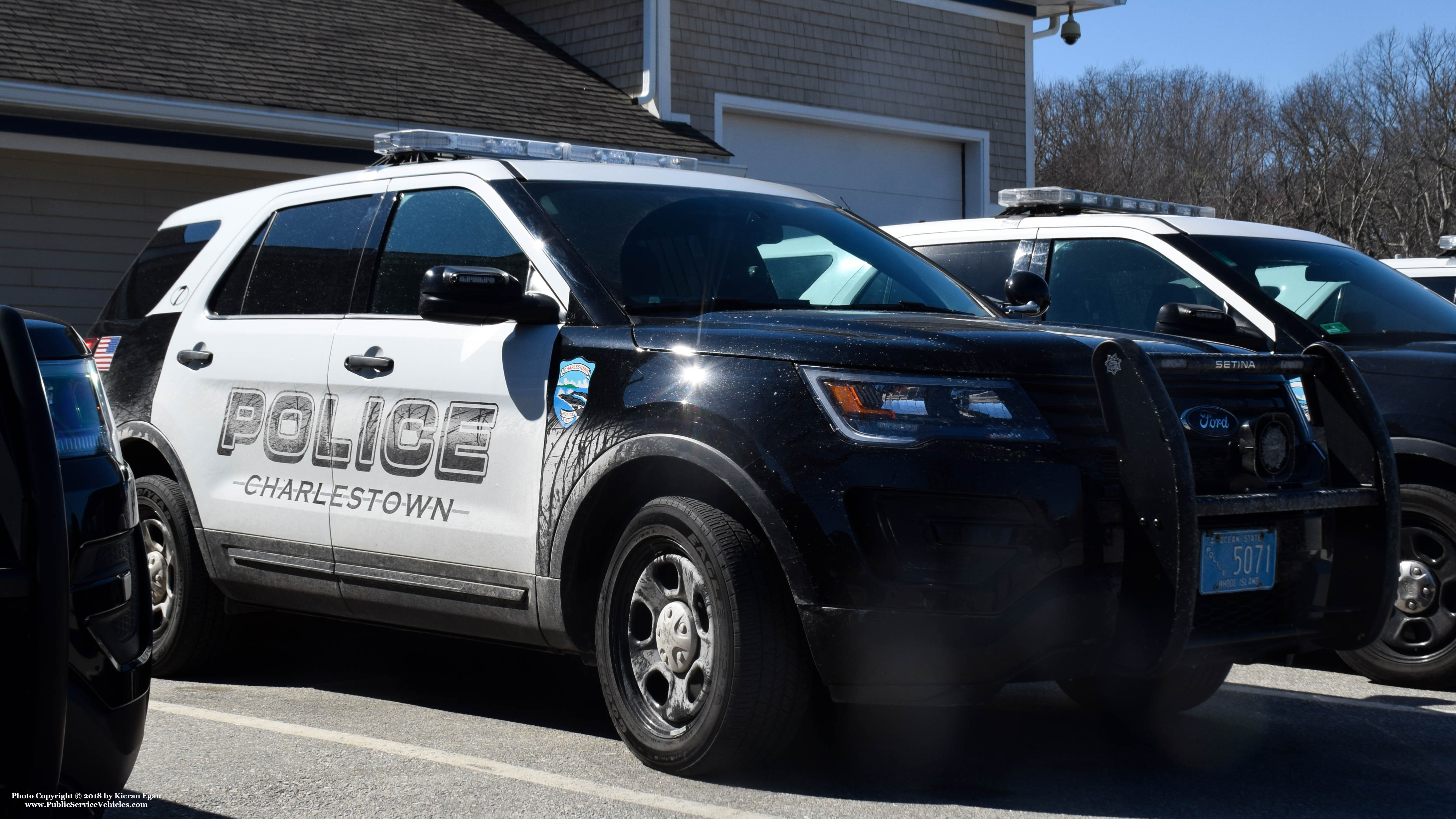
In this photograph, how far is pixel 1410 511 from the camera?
6211mm

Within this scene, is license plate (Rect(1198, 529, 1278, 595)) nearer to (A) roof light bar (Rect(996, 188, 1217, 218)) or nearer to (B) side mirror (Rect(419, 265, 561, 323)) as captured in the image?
(B) side mirror (Rect(419, 265, 561, 323))

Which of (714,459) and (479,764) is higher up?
(714,459)

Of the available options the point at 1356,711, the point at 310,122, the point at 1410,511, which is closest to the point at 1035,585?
the point at 1356,711

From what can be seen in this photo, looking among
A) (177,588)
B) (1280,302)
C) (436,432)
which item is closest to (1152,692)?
(1280,302)

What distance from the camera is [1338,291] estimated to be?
6996mm

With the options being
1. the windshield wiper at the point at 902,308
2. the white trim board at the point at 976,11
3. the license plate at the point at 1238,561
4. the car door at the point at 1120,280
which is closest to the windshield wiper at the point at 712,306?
the windshield wiper at the point at 902,308

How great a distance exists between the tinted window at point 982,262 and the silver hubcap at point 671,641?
3.48 m

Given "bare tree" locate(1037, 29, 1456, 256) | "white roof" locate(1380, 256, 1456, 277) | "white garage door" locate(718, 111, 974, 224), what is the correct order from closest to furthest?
"white roof" locate(1380, 256, 1456, 277) → "white garage door" locate(718, 111, 974, 224) → "bare tree" locate(1037, 29, 1456, 256)

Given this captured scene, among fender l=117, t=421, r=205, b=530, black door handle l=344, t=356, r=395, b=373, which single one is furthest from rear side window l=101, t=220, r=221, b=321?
black door handle l=344, t=356, r=395, b=373

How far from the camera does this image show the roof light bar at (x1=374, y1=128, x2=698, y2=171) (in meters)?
6.14

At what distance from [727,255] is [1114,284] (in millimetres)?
2627

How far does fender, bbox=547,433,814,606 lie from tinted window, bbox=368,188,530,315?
942 mm

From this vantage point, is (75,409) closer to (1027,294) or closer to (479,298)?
(479,298)

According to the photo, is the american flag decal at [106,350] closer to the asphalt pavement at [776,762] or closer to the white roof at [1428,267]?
the asphalt pavement at [776,762]
